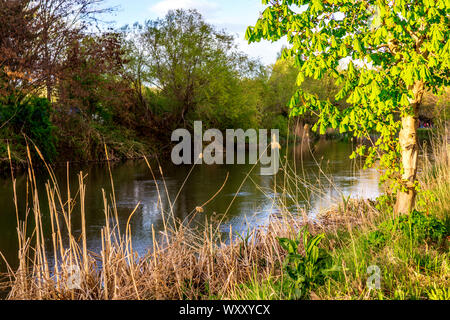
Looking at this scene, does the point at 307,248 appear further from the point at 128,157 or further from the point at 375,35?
the point at 128,157

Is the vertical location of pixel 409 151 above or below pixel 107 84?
below

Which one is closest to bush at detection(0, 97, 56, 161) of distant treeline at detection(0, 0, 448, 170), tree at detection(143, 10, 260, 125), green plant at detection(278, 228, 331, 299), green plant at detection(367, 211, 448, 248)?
distant treeline at detection(0, 0, 448, 170)

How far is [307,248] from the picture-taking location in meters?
3.75

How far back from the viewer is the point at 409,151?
205 inches

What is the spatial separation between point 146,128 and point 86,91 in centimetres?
435

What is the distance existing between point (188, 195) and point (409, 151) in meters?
6.64

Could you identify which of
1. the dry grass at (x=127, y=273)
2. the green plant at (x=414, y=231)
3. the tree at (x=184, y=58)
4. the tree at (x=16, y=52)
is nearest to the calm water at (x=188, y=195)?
the dry grass at (x=127, y=273)

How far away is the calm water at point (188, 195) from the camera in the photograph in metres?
7.21

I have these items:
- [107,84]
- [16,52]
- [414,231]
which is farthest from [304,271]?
[107,84]

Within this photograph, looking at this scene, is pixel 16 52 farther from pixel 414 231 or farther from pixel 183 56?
pixel 414 231

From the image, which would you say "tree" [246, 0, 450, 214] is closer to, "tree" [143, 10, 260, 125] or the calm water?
the calm water

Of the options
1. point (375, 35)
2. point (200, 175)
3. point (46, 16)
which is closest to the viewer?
point (375, 35)

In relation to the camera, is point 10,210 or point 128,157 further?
point 128,157

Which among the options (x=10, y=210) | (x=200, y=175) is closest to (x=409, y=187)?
(x=10, y=210)
